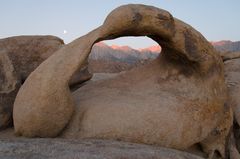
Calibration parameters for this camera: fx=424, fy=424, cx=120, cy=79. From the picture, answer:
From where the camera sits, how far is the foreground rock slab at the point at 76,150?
246 centimetres

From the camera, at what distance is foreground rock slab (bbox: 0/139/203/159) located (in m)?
2.46

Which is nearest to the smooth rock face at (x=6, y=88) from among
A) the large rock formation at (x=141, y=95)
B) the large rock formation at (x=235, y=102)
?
the large rock formation at (x=141, y=95)

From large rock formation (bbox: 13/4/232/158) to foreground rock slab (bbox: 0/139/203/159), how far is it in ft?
1.40

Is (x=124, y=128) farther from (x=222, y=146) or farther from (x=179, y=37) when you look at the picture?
(x=222, y=146)

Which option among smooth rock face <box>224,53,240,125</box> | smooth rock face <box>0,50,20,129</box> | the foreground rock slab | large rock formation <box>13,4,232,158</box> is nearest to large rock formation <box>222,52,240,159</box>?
smooth rock face <box>224,53,240,125</box>

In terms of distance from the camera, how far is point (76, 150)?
2570 mm

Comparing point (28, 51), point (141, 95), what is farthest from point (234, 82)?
point (28, 51)

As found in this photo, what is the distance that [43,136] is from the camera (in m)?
3.30

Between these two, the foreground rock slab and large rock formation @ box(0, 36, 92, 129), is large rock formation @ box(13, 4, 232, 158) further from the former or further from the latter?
large rock formation @ box(0, 36, 92, 129)

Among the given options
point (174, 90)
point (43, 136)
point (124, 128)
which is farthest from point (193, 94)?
point (43, 136)

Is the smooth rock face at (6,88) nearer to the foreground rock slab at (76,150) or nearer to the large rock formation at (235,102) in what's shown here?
the foreground rock slab at (76,150)

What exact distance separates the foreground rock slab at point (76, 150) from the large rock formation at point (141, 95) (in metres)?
0.43

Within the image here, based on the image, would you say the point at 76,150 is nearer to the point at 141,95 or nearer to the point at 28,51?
the point at 141,95

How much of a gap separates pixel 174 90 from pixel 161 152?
1125 millimetres
